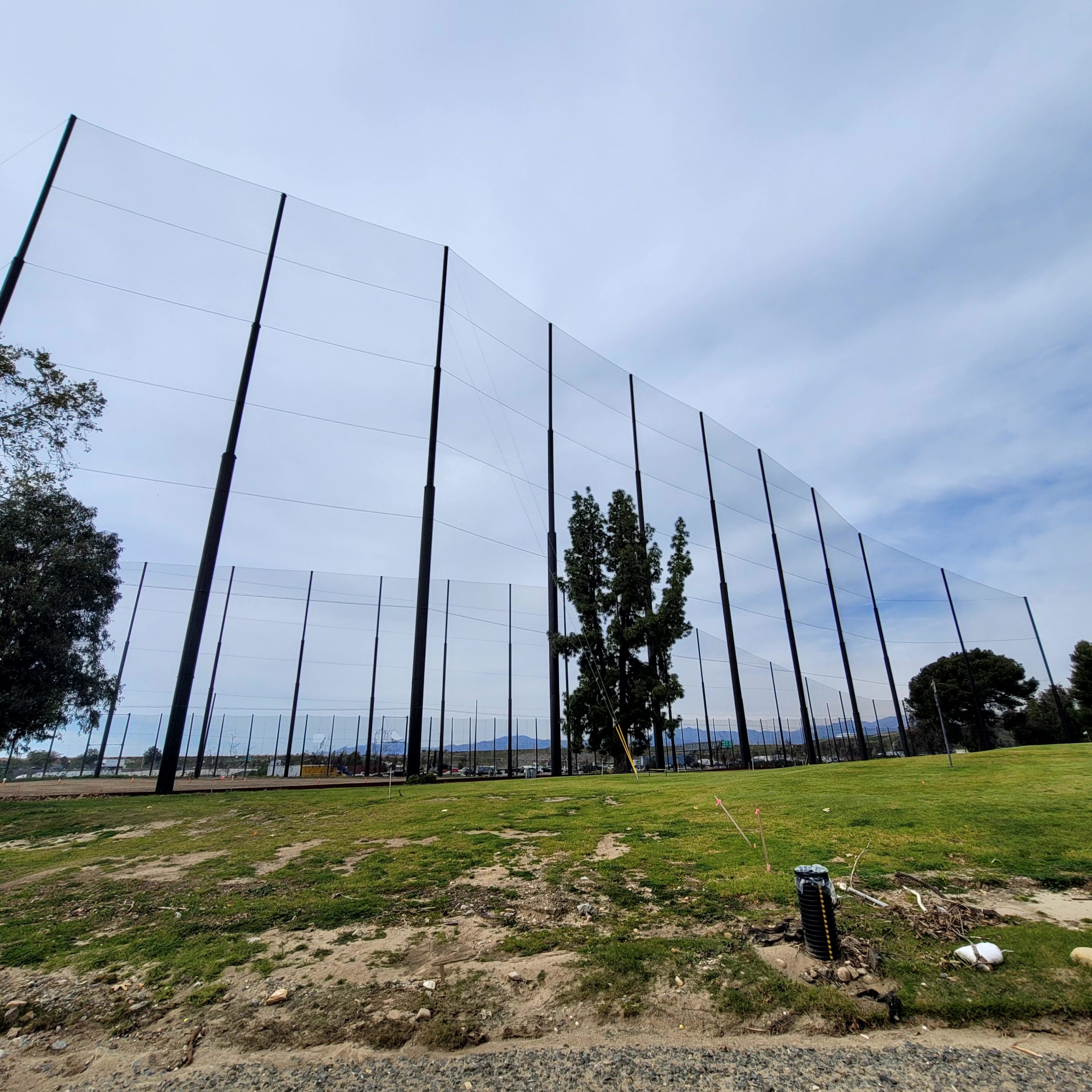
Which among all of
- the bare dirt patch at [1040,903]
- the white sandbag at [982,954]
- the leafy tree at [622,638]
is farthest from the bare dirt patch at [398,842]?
the leafy tree at [622,638]

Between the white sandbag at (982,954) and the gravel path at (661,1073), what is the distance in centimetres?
79

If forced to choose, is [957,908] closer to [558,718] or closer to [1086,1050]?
[1086,1050]

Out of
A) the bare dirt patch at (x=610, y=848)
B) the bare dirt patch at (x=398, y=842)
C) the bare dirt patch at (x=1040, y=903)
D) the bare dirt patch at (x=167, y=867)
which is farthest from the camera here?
the bare dirt patch at (x=398, y=842)

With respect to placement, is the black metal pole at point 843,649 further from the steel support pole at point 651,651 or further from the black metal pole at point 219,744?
the black metal pole at point 219,744

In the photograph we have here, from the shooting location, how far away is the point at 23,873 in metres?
5.61

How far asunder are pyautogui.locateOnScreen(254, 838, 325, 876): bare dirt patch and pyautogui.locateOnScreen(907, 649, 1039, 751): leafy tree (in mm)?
46642

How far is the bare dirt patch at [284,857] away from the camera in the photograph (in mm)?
5656

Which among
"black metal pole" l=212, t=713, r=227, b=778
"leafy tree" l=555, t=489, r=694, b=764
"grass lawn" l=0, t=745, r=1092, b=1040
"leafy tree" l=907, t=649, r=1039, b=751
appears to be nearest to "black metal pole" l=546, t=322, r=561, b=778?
"leafy tree" l=555, t=489, r=694, b=764

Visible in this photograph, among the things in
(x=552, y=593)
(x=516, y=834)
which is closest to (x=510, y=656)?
(x=552, y=593)

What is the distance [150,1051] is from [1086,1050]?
4.50 meters

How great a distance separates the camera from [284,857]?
20.3 ft

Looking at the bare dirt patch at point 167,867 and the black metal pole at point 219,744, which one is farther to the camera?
the black metal pole at point 219,744

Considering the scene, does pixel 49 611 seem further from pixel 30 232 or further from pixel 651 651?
pixel 651 651

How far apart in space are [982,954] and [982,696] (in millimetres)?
49169
